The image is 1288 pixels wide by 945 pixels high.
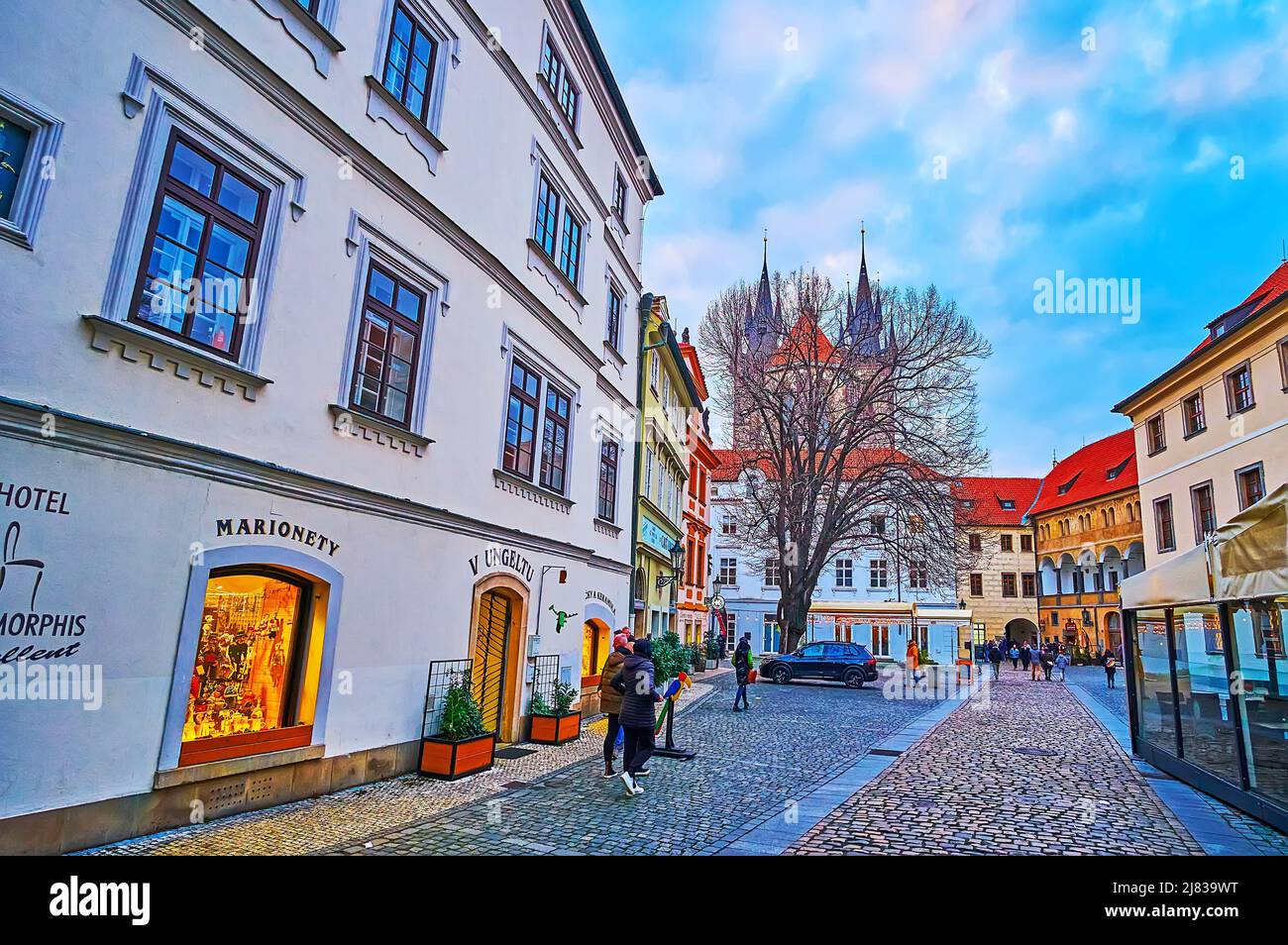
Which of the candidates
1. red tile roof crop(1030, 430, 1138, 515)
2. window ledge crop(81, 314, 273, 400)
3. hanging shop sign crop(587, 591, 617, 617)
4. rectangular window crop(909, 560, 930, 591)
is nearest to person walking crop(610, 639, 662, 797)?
window ledge crop(81, 314, 273, 400)

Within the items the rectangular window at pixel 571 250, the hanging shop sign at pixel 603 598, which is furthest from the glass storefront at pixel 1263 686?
the rectangular window at pixel 571 250

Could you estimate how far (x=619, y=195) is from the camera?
17.8m

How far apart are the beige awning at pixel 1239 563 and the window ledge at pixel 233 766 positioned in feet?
31.2

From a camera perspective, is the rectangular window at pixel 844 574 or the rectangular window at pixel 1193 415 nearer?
the rectangular window at pixel 1193 415

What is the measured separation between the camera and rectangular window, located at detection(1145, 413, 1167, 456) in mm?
31375

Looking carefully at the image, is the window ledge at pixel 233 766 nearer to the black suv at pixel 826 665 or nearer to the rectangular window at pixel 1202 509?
the black suv at pixel 826 665

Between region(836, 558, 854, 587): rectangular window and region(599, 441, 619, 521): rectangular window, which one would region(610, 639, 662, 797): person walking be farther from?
region(836, 558, 854, 587): rectangular window

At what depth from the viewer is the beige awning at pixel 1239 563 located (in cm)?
686

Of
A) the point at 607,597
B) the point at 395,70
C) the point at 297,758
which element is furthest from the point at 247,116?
the point at 607,597

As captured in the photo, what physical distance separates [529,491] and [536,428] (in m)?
1.19

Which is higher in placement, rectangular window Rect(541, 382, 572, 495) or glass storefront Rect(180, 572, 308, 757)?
rectangular window Rect(541, 382, 572, 495)

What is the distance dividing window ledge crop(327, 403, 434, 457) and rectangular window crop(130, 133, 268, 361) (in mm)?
1346
